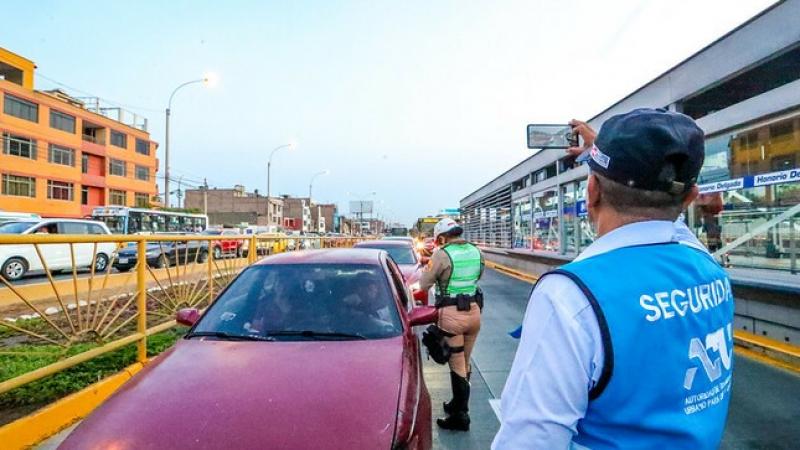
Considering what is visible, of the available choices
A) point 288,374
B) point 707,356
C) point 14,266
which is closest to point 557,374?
point 707,356

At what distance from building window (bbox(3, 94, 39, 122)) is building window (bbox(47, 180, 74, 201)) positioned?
5322mm

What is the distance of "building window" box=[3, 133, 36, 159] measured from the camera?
3566cm

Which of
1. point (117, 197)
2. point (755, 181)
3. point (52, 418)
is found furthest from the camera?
point (117, 197)

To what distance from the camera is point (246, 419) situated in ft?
7.38

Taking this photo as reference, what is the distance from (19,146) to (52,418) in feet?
140

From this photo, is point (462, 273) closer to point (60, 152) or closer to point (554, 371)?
point (554, 371)

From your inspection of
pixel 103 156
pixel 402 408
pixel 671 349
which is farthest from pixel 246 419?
pixel 103 156

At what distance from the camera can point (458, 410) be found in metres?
4.14

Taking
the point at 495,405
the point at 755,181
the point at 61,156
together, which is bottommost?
the point at 495,405

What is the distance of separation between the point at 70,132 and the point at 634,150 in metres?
51.4

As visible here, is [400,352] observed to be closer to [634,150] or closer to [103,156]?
[634,150]

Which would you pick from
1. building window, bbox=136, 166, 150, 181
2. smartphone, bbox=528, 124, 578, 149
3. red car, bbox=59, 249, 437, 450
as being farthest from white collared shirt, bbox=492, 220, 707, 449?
building window, bbox=136, 166, 150, 181

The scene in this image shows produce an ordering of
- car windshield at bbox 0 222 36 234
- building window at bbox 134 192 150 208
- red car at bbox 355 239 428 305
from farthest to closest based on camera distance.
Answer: building window at bbox 134 192 150 208 < car windshield at bbox 0 222 36 234 < red car at bbox 355 239 428 305

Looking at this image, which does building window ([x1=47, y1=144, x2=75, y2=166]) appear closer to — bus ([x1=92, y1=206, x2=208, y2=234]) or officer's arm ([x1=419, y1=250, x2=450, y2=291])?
bus ([x1=92, y1=206, x2=208, y2=234])
